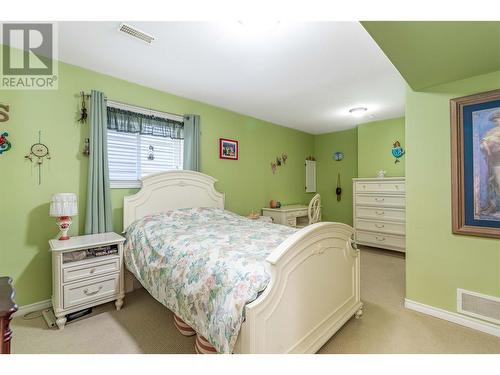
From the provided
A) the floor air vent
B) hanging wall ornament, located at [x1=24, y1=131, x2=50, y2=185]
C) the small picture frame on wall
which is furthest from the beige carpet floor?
the small picture frame on wall

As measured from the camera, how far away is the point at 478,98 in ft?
5.95

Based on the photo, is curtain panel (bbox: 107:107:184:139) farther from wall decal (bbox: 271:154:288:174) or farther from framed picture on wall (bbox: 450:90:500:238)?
framed picture on wall (bbox: 450:90:500:238)

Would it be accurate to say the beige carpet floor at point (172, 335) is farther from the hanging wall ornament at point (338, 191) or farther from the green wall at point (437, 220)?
the hanging wall ornament at point (338, 191)

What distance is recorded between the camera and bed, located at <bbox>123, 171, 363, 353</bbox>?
3.99 feet

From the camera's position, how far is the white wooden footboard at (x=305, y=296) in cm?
119

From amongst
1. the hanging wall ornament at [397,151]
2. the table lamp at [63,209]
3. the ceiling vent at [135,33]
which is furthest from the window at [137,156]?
the hanging wall ornament at [397,151]

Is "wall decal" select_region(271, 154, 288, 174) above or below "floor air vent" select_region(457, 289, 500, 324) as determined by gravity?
above

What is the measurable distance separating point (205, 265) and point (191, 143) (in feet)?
6.66

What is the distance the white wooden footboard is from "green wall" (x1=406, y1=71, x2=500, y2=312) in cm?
67
